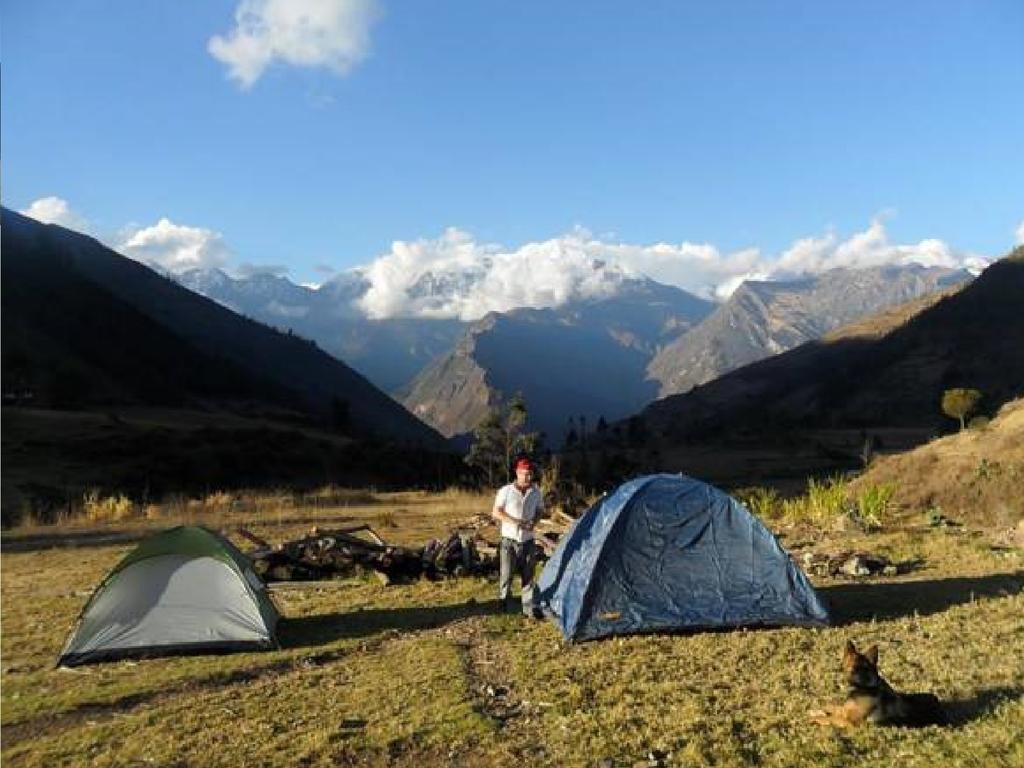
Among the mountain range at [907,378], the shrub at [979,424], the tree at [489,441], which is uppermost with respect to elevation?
the mountain range at [907,378]

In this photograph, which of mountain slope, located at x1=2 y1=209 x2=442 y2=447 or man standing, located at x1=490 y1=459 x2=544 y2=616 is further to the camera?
mountain slope, located at x1=2 y1=209 x2=442 y2=447

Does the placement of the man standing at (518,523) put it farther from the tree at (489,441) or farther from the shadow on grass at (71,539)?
the tree at (489,441)

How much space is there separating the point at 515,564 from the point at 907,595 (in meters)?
5.76

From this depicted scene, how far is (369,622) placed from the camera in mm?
13156

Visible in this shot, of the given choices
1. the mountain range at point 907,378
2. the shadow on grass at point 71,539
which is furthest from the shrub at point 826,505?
the mountain range at point 907,378

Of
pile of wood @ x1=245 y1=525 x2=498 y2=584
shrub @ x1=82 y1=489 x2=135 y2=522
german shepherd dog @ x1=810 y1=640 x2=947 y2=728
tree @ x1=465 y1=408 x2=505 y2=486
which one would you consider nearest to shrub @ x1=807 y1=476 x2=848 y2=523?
pile of wood @ x1=245 y1=525 x2=498 y2=584

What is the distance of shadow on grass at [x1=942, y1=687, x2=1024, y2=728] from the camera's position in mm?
7816

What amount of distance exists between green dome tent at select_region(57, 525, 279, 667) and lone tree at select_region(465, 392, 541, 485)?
732 inches

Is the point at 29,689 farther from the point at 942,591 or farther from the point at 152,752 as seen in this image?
the point at 942,591

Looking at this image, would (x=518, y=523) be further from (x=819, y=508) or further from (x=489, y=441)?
(x=489, y=441)

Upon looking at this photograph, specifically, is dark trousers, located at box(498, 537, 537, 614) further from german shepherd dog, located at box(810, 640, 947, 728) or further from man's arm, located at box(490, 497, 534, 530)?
german shepherd dog, located at box(810, 640, 947, 728)

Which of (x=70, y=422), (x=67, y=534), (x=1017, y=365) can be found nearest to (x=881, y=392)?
(x=1017, y=365)

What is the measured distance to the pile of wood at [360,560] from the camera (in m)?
16.4

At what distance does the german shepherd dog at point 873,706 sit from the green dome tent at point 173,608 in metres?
7.16
